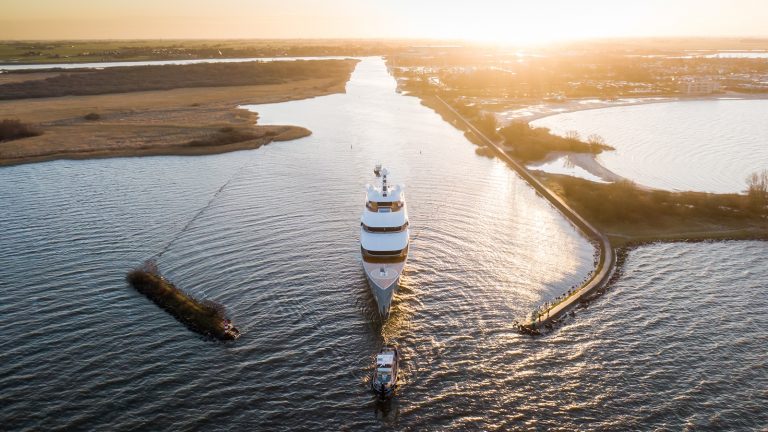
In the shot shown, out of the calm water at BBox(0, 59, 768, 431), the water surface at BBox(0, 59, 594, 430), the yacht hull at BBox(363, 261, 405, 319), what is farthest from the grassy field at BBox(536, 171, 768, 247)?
the yacht hull at BBox(363, 261, 405, 319)

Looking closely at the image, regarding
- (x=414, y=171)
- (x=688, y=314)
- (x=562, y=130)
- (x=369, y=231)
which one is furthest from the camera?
(x=562, y=130)

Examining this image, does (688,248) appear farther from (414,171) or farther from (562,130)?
(562,130)

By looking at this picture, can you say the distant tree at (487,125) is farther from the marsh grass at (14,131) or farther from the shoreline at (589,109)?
the marsh grass at (14,131)

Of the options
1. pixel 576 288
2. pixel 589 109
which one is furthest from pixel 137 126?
pixel 589 109

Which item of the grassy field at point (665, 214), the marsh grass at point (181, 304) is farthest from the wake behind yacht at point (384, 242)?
the grassy field at point (665, 214)

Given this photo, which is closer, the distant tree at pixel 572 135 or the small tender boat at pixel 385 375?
the small tender boat at pixel 385 375

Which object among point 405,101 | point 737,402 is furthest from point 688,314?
point 405,101
